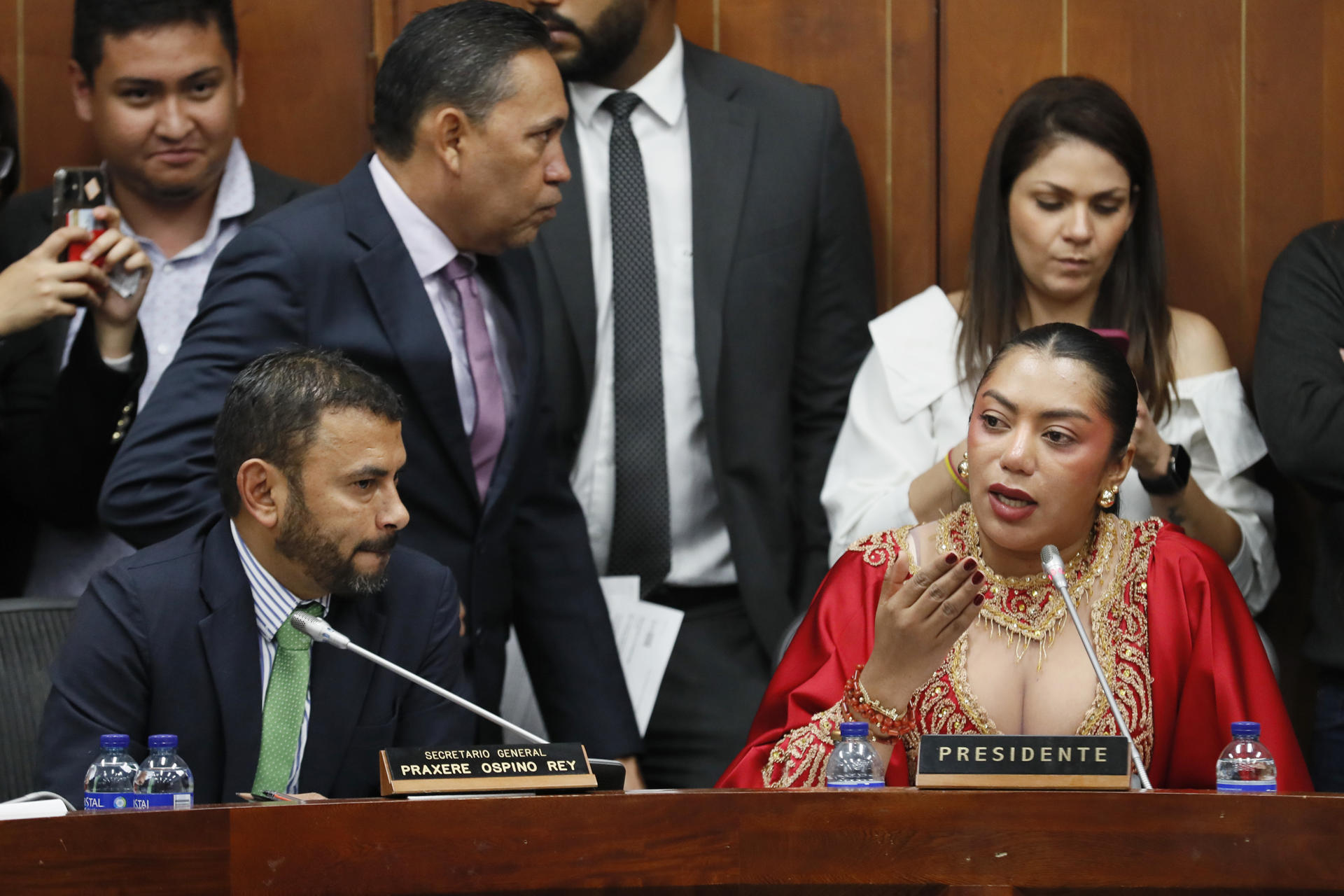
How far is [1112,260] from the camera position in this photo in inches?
121

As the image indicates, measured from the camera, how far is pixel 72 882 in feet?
5.11

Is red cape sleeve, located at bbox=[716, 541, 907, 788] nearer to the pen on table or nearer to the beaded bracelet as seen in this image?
the beaded bracelet

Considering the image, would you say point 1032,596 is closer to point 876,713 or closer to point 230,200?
point 876,713

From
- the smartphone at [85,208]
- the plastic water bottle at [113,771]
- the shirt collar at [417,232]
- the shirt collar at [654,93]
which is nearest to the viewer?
the plastic water bottle at [113,771]

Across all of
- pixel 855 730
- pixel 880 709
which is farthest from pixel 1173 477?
pixel 855 730

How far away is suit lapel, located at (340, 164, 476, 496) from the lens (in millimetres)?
2539

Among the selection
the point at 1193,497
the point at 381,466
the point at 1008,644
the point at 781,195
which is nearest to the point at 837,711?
the point at 1008,644

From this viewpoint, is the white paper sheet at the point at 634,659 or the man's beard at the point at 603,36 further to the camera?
the man's beard at the point at 603,36

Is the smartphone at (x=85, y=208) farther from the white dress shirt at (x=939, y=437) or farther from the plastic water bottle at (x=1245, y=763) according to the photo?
the plastic water bottle at (x=1245, y=763)

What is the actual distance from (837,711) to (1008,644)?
0.30m

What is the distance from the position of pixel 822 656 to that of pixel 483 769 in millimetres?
790

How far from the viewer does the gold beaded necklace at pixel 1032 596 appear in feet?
7.89

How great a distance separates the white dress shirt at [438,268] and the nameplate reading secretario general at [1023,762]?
3.53 feet

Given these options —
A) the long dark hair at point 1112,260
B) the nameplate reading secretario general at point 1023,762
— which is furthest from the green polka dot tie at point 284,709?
the long dark hair at point 1112,260
